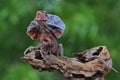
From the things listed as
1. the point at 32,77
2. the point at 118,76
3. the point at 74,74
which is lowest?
the point at 32,77

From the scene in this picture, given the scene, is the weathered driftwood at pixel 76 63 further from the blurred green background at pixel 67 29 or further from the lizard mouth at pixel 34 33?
the blurred green background at pixel 67 29

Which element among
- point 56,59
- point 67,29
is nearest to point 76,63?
point 56,59

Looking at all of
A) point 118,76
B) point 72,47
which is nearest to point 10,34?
point 72,47

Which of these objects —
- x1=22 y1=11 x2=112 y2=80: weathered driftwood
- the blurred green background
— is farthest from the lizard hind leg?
the blurred green background

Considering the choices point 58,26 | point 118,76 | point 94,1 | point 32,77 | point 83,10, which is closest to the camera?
point 58,26

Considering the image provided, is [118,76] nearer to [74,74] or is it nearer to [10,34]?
[74,74]

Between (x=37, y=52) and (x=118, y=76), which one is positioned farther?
(x=118, y=76)
